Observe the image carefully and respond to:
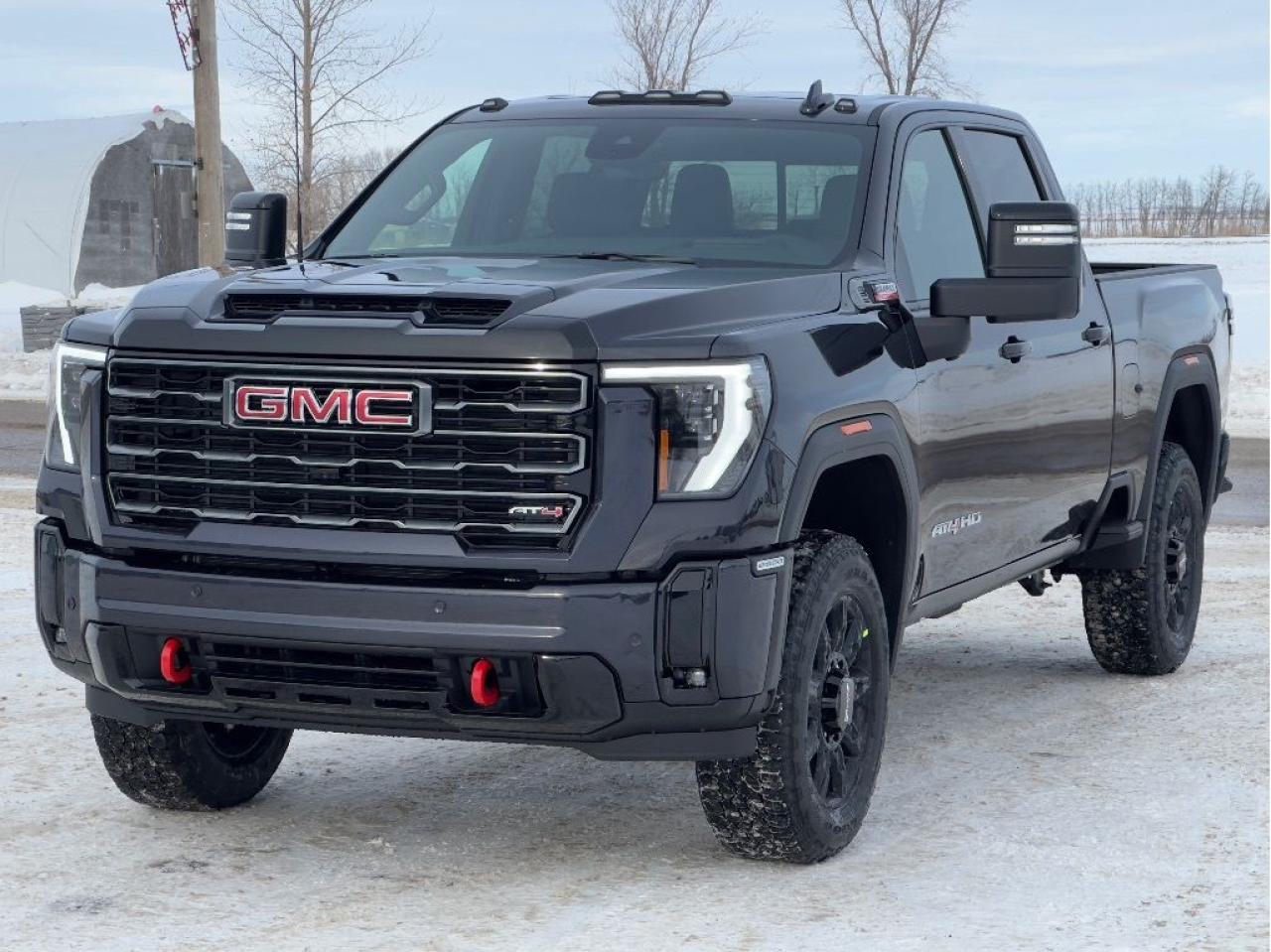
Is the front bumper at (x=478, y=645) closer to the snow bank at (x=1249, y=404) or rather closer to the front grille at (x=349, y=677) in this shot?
the front grille at (x=349, y=677)

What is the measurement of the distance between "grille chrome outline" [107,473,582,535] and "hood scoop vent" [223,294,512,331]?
39cm

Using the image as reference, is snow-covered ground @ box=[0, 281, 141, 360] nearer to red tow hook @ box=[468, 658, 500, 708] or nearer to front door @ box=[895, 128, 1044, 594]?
front door @ box=[895, 128, 1044, 594]

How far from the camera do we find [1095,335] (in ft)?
23.2

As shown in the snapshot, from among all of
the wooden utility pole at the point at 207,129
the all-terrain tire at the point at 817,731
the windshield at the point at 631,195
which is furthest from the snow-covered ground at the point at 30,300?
the all-terrain tire at the point at 817,731

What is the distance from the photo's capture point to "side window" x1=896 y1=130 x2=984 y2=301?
6.06 m

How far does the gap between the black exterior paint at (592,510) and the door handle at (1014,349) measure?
0.40 metres

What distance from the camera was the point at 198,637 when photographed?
4.79 meters

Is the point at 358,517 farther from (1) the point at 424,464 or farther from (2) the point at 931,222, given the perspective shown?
(2) the point at 931,222

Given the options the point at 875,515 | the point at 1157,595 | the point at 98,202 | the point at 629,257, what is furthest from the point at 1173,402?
the point at 98,202

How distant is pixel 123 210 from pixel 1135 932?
29955mm

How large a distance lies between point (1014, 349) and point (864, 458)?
113 centimetres

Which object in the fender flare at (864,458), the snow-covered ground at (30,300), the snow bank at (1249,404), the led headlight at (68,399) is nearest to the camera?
the fender flare at (864,458)

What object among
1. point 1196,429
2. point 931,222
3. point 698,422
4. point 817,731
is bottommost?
point 817,731

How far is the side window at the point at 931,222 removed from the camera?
6059 millimetres
